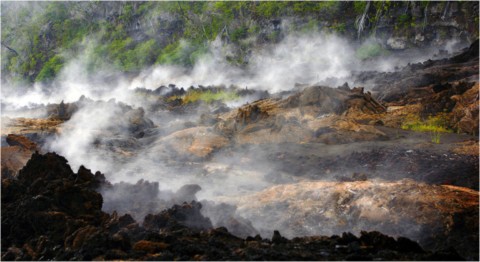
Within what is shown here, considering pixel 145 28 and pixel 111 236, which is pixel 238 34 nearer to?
pixel 145 28

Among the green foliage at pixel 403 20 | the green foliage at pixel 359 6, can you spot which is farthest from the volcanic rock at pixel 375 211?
the green foliage at pixel 359 6

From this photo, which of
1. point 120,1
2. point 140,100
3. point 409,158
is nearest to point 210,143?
point 409,158

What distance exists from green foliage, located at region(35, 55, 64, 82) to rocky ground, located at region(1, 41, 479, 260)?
4345 centimetres

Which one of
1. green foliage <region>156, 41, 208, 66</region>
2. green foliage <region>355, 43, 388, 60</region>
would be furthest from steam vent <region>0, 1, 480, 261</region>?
green foliage <region>156, 41, 208, 66</region>

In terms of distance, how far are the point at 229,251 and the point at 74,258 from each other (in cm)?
221

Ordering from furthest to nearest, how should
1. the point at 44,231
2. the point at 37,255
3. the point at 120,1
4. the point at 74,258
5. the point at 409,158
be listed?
the point at 120,1, the point at 409,158, the point at 44,231, the point at 37,255, the point at 74,258

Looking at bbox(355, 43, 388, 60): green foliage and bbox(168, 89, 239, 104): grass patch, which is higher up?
bbox(355, 43, 388, 60): green foliage

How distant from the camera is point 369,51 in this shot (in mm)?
Result: 38656

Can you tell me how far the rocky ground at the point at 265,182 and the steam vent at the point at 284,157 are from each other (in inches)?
1.9

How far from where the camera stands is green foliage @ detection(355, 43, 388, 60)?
38.2 metres

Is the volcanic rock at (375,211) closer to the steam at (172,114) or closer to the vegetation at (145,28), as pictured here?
the steam at (172,114)

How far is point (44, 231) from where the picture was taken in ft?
24.1

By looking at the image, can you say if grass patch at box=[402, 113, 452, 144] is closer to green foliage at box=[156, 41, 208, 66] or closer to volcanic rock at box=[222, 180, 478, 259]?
volcanic rock at box=[222, 180, 478, 259]

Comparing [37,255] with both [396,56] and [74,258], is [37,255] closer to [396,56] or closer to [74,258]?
[74,258]
